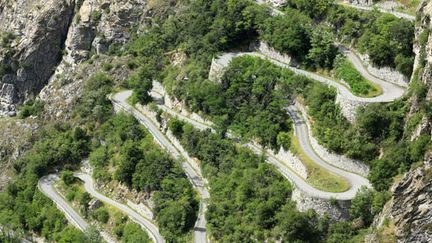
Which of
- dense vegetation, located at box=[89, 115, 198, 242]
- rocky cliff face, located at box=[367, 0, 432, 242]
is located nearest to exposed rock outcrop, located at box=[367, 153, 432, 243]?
rocky cliff face, located at box=[367, 0, 432, 242]

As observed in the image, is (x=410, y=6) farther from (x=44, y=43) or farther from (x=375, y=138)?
(x=44, y=43)

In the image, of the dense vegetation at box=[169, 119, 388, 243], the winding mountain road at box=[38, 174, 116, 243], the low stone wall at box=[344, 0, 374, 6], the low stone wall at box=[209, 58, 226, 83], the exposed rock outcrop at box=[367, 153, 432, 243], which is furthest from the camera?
the low stone wall at box=[209, 58, 226, 83]

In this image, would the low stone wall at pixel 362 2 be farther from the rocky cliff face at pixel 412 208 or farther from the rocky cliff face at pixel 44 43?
the rocky cliff face at pixel 44 43

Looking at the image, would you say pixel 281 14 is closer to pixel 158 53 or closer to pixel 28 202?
pixel 158 53

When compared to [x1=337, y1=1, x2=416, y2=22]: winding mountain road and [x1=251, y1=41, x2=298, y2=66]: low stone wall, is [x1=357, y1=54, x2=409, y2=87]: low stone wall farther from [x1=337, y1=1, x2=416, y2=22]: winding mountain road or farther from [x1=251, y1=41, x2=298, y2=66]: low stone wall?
[x1=251, y1=41, x2=298, y2=66]: low stone wall

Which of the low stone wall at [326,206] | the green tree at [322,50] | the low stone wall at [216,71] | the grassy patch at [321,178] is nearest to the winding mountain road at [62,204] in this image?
the low stone wall at [216,71]

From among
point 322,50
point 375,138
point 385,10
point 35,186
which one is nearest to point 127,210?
point 35,186
